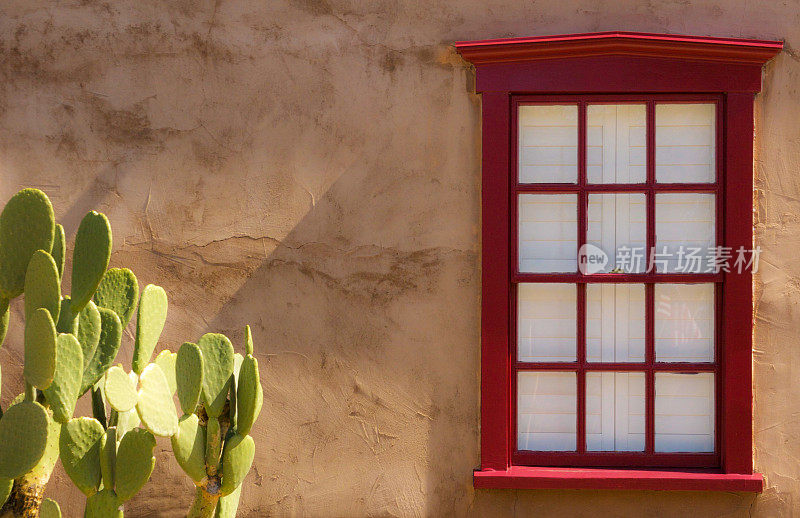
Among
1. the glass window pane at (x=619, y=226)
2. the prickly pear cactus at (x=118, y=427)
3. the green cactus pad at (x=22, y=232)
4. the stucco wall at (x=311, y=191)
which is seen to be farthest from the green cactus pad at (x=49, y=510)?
the glass window pane at (x=619, y=226)

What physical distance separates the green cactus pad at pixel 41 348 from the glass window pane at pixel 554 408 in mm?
2344

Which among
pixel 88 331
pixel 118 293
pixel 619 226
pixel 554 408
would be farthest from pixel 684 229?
pixel 88 331

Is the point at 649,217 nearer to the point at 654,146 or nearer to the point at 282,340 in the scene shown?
the point at 654,146

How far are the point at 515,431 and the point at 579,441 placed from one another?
328 millimetres

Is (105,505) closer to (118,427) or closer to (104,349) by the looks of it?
(118,427)

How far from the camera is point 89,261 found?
2584mm

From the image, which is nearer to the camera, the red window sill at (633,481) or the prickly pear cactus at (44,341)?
the prickly pear cactus at (44,341)

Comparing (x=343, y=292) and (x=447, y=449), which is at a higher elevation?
(x=343, y=292)

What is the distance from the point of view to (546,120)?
387cm

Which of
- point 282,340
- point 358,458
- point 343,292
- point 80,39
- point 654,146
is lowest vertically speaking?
point 358,458

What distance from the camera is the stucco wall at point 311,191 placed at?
3840 millimetres

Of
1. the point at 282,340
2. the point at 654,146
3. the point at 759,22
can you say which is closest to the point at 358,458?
the point at 282,340

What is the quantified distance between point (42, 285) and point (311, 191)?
1.63 m

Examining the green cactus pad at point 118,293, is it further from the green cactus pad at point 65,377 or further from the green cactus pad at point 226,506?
the green cactus pad at point 226,506
